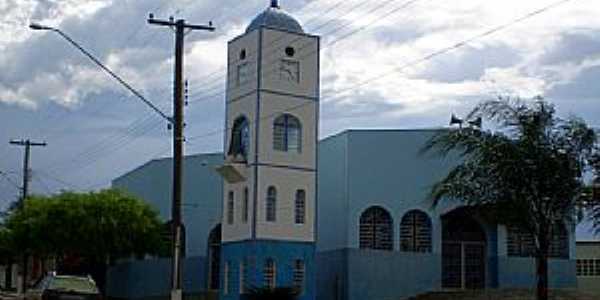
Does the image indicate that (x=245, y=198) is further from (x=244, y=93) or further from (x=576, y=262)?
(x=576, y=262)

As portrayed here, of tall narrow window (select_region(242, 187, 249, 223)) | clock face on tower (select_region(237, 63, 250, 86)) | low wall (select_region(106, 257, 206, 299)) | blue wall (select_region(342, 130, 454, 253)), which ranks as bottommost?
low wall (select_region(106, 257, 206, 299))

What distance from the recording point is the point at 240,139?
137ft

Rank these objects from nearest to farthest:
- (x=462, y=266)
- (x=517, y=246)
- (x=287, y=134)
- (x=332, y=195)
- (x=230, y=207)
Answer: (x=287, y=134) < (x=230, y=207) < (x=332, y=195) < (x=462, y=266) < (x=517, y=246)

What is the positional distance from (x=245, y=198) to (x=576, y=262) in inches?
612

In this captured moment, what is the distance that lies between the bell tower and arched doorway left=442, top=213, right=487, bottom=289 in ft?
19.9

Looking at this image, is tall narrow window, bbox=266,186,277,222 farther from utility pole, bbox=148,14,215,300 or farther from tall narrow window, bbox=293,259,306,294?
utility pole, bbox=148,14,215,300

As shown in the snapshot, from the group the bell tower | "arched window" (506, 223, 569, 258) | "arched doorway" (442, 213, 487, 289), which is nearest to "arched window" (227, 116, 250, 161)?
the bell tower

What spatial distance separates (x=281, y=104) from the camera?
40719 millimetres

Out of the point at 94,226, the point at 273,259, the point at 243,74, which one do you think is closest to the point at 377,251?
the point at 273,259

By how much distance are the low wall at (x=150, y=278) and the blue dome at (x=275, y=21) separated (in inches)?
529

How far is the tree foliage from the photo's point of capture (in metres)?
45.8

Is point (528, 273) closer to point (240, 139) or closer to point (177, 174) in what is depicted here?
point (240, 139)

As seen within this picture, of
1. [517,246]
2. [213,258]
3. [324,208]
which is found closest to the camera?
[324,208]

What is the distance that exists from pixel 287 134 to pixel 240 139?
200 centimetres
